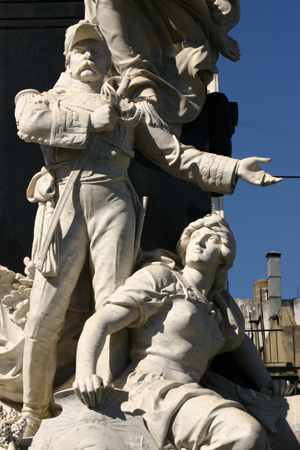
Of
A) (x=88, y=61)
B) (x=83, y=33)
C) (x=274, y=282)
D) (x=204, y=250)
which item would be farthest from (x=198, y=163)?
(x=274, y=282)

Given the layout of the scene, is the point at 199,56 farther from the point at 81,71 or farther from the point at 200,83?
the point at 81,71

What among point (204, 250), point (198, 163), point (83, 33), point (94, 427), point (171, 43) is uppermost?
point (171, 43)

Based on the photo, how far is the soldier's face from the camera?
358 inches

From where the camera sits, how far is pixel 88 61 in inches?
357

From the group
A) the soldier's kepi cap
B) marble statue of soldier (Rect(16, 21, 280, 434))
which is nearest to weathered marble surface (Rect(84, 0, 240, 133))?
the soldier's kepi cap

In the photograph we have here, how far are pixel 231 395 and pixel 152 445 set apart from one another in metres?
1.55

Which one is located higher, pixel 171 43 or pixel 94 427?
pixel 171 43

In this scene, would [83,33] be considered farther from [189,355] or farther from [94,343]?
[189,355]

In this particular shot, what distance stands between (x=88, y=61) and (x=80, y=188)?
3.55 feet

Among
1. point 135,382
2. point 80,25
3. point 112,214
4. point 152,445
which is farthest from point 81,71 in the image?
point 152,445

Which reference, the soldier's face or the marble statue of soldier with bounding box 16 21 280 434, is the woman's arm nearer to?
the marble statue of soldier with bounding box 16 21 280 434

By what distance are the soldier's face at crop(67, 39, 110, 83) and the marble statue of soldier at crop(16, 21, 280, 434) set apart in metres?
0.01

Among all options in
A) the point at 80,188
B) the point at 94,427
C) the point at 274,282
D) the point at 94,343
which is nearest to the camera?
the point at 94,427

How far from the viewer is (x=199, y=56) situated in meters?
10.4
